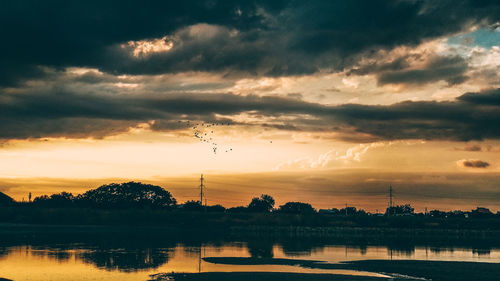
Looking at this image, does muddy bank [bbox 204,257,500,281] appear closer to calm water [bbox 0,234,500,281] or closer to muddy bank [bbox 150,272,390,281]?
calm water [bbox 0,234,500,281]

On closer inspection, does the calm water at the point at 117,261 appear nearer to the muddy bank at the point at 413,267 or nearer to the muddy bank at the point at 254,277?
the muddy bank at the point at 254,277

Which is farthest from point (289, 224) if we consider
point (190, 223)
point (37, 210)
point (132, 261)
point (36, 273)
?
point (36, 273)

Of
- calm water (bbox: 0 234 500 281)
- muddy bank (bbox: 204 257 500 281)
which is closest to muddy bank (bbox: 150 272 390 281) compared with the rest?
calm water (bbox: 0 234 500 281)

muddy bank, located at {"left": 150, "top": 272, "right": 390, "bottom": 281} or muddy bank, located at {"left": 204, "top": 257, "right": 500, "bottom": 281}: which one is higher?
muddy bank, located at {"left": 150, "top": 272, "right": 390, "bottom": 281}

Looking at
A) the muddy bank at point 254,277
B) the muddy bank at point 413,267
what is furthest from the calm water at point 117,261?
the muddy bank at point 413,267

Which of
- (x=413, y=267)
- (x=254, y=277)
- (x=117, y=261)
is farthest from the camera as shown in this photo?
(x=117, y=261)

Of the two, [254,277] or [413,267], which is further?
[413,267]

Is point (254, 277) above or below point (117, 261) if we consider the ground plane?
above

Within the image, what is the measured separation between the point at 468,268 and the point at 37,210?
164790 millimetres

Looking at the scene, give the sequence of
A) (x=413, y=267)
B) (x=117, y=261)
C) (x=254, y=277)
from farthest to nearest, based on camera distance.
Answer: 1. (x=117, y=261)
2. (x=413, y=267)
3. (x=254, y=277)

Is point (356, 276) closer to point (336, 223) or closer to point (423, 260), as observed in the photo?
point (423, 260)

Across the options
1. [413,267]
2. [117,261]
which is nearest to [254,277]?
[413,267]

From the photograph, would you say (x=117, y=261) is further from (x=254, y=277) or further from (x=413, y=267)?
(x=413, y=267)

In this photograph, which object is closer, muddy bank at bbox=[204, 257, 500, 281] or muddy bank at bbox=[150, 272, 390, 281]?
muddy bank at bbox=[150, 272, 390, 281]
